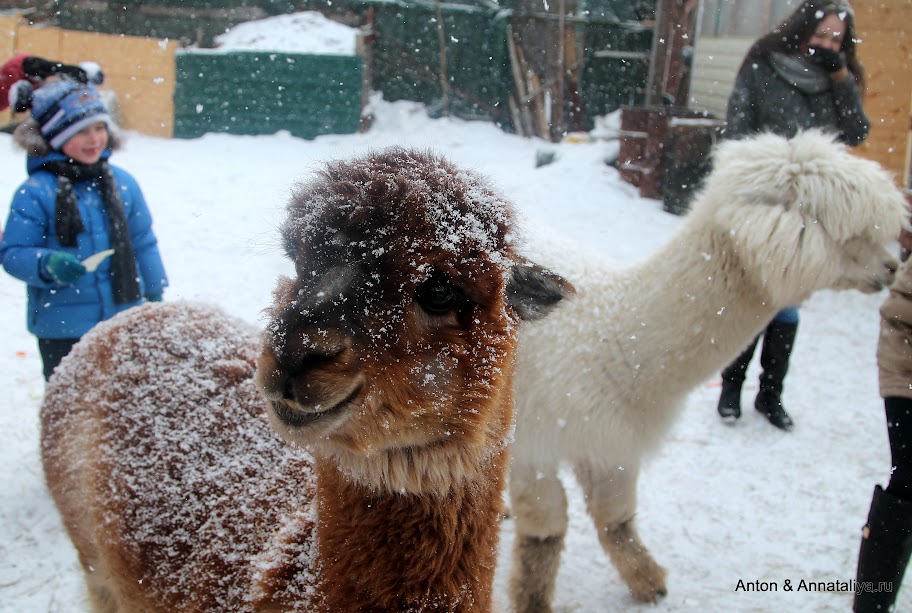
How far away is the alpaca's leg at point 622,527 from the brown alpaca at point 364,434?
66.4 inches

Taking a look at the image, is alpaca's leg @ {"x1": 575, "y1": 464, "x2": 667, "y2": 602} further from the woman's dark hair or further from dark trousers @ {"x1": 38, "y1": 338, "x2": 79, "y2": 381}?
the woman's dark hair

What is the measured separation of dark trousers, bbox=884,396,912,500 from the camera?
2393 millimetres

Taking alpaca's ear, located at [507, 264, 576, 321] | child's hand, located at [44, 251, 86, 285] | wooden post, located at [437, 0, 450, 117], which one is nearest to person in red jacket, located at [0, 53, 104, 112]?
child's hand, located at [44, 251, 86, 285]

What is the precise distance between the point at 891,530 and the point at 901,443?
34 cm

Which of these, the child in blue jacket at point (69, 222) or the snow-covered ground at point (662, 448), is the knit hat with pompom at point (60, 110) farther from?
the snow-covered ground at point (662, 448)

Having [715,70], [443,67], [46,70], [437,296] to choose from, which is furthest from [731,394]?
[443,67]

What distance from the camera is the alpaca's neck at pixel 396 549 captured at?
1.33 metres

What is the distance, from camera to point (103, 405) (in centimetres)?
208

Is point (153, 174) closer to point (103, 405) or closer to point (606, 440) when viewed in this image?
point (103, 405)

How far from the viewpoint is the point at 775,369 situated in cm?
450

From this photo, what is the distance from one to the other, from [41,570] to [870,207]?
3.83 m

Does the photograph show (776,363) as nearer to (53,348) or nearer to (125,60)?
(53,348)

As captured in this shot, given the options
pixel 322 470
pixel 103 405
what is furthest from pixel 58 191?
pixel 322 470

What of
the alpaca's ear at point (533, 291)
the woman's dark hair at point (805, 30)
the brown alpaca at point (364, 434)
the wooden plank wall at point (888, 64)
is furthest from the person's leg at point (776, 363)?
the wooden plank wall at point (888, 64)
